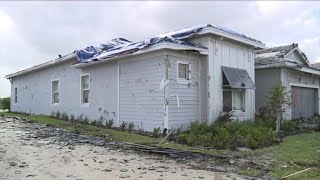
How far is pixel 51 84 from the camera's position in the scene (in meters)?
20.9

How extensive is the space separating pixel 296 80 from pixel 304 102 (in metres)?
1.92

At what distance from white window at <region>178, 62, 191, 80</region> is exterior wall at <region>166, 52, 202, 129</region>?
0.12 meters

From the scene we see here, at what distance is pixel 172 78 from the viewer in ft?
41.0

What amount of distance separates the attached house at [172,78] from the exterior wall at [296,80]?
10.2ft

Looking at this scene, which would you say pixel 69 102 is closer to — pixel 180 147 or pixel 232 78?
pixel 232 78

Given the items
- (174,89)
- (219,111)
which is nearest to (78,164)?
(174,89)

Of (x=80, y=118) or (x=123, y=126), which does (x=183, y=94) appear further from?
(x=80, y=118)

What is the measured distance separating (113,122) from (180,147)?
5.53m

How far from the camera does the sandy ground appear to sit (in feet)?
22.4

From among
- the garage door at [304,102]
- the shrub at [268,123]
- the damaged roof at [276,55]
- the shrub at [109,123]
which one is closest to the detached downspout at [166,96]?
the shrub at [109,123]

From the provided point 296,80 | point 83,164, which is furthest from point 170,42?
point 296,80

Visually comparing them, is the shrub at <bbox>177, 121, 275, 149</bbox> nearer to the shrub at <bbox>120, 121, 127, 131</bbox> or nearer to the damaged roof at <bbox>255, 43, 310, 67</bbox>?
the shrub at <bbox>120, 121, 127, 131</bbox>

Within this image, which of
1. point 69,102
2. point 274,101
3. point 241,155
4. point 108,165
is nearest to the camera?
point 108,165

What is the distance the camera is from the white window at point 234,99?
46.7 feet
